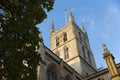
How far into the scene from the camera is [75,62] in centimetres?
3347

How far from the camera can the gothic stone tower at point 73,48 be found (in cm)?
3362

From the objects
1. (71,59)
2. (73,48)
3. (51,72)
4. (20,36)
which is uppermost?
(73,48)

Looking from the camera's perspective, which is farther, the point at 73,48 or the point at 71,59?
the point at 73,48

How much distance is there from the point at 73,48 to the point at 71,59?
255cm

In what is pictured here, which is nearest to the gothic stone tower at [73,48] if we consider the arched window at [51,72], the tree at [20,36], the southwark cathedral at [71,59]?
the southwark cathedral at [71,59]

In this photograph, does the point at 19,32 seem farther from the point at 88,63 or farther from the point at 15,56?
the point at 88,63

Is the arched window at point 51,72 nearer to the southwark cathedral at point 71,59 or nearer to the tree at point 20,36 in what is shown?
the southwark cathedral at point 71,59

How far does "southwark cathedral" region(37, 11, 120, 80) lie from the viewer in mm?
22083

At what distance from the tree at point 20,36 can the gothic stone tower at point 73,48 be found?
23.3 metres

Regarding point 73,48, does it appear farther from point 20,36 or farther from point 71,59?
point 20,36

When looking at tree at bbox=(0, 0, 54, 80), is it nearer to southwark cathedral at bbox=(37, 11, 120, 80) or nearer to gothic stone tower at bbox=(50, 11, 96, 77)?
southwark cathedral at bbox=(37, 11, 120, 80)

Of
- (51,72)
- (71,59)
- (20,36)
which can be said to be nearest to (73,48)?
(71,59)

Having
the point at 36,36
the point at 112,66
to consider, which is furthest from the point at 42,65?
the point at 36,36

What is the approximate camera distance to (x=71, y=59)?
3431 centimetres
